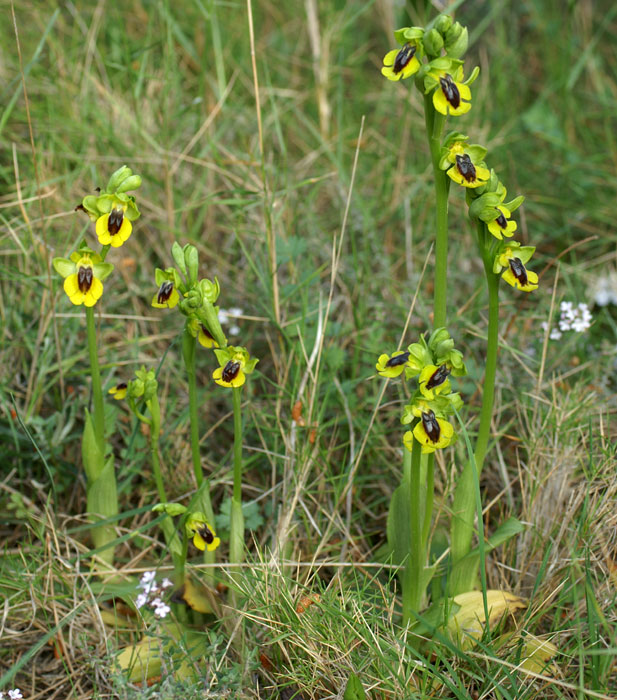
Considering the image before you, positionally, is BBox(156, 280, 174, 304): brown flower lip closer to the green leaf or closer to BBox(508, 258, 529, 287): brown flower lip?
BBox(508, 258, 529, 287): brown flower lip

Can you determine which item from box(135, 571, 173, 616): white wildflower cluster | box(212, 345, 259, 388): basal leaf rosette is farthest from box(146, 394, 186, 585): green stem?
box(212, 345, 259, 388): basal leaf rosette

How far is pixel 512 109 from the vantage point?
13.0 feet

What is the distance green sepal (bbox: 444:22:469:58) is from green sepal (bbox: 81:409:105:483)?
1306 millimetres

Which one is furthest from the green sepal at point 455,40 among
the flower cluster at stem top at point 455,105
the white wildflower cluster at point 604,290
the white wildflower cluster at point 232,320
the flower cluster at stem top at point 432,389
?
the white wildflower cluster at point 604,290

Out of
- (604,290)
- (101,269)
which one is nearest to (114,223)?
(101,269)

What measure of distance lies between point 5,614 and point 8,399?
2.66ft

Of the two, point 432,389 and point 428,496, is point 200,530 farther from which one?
point 432,389

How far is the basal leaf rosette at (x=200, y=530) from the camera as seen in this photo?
6.25 ft

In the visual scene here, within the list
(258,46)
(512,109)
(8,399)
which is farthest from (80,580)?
(512,109)

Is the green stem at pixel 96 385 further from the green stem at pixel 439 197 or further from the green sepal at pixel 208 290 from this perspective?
the green stem at pixel 439 197

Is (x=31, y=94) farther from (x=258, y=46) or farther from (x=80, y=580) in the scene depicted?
(x=80, y=580)

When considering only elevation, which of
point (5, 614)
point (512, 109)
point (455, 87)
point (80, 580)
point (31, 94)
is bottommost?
point (80, 580)

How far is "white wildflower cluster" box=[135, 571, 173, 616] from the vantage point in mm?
1927

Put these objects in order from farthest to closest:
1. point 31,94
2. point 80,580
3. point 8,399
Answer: point 31,94 → point 8,399 → point 80,580
